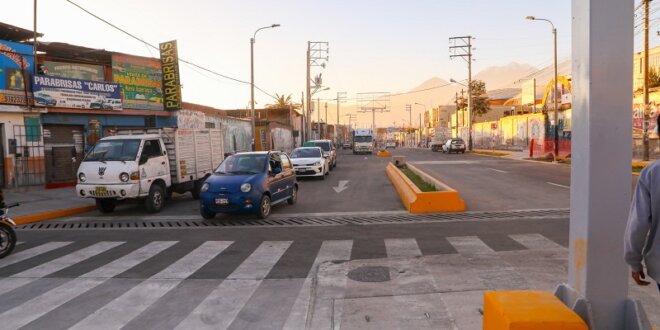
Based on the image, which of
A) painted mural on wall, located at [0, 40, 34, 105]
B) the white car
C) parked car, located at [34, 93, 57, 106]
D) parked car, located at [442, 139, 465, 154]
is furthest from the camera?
parked car, located at [442, 139, 465, 154]

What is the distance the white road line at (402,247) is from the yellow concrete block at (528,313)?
13.4 ft

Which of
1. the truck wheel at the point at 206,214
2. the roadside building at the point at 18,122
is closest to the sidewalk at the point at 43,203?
the roadside building at the point at 18,122

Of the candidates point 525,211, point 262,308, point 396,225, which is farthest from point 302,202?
point 262,308

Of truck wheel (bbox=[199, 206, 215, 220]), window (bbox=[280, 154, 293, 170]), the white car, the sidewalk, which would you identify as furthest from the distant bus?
truck wheel (bbox=[199, 206, 215, 220])

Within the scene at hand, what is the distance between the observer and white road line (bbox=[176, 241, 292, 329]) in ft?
16.2

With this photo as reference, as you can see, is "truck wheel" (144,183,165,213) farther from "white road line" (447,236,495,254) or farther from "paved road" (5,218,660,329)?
"white road line" (447,236,495,254)

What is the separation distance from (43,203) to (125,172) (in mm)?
4226

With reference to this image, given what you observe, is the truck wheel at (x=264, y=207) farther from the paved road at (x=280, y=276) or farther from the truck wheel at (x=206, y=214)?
the paved road at (x=280, y=276)

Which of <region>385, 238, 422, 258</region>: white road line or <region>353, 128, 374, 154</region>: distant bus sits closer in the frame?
<region>385, 238, 422, 258</region>: white road line

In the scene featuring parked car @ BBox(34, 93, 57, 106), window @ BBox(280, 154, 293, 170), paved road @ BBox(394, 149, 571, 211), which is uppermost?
parked car @ BBox(34, 93, 57, 106)

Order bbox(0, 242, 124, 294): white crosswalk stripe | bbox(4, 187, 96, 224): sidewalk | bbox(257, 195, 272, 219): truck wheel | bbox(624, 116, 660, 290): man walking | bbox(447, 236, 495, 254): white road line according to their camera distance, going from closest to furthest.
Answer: bbox(624, 116, 660, 290): man walking
bbox(0, 242, 124, 294): white crosswalk stripe
bbox(447, 236, 495, 254): white road line
bbox(257, 195, 272, 219): truck wheel
bbox(4, 187, 96, 224): sidewalk

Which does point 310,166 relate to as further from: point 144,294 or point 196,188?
point 144,294

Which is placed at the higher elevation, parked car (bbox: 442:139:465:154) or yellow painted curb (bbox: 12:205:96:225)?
parked car (bbox: 442:139:465:154)

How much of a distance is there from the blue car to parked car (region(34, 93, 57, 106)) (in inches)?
407
